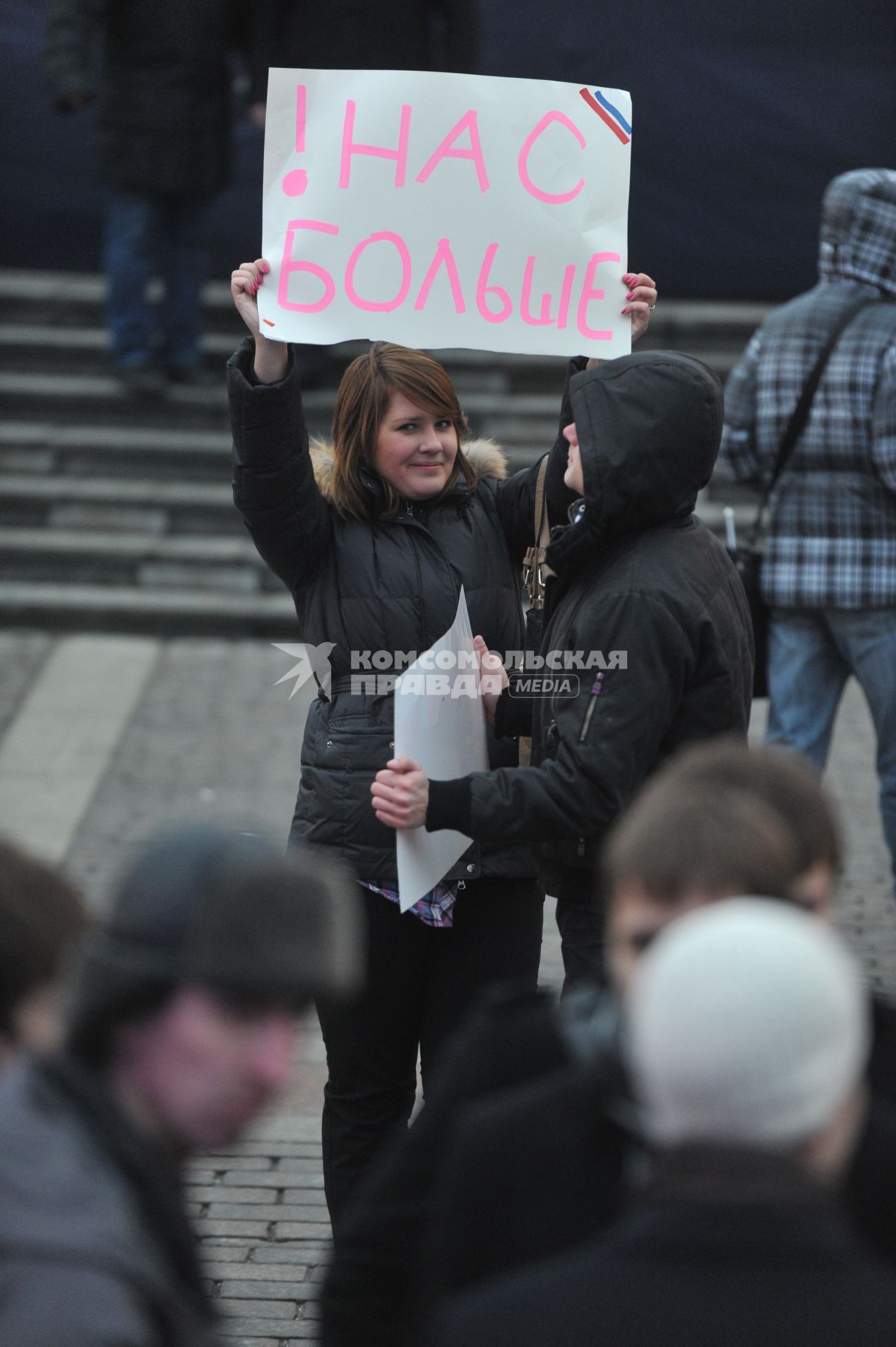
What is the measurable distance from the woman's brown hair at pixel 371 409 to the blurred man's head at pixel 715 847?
5.79 feet

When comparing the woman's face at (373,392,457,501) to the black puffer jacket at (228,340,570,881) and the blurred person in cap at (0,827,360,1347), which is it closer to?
the black puffer jacket at (228,340,570,881)

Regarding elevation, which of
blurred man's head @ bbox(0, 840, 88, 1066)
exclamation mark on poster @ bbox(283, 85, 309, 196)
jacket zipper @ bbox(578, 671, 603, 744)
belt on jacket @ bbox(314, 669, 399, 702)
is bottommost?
belt on jacket @ bbox(314, 669, 399, 702)

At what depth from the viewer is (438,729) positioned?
10.7 feet

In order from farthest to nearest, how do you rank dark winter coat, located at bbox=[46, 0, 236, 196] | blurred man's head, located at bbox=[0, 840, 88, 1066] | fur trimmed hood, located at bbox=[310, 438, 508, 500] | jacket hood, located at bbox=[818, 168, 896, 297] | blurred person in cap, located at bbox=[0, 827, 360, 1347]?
dark winter coat, located at bbox=[46, 0, 236, 196] → jacket hood, located at bbox=[818, 168, 896, 297] → fur trimmed hood, located at bbox=[310, 438, 508, 500] → blurred man's head, located at bbox=[0, 840, 88, 1066] → blurred person in cap, located at bbox=[0, 827, 360, 1347]

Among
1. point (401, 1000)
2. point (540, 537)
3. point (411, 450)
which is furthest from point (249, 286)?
point (401, 1000)

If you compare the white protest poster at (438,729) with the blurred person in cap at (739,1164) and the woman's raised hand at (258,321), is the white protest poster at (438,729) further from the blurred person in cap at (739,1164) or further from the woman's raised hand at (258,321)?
the blurred person in cap at (739,1164)

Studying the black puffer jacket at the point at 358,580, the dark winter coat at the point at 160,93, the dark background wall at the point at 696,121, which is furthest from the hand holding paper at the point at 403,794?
the dark background wall at the point at 696,121

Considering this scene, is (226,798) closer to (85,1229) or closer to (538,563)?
(538,563)

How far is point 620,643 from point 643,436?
1.19ft

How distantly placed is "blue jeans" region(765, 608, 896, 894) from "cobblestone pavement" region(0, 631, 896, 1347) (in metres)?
0.68

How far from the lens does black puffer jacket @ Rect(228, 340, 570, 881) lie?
11.0ft

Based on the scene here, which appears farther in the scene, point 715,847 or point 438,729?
point 438,729

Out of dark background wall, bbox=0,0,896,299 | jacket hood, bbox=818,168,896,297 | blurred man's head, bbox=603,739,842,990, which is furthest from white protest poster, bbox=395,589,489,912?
dark background wall, bbox=0,0,896,299

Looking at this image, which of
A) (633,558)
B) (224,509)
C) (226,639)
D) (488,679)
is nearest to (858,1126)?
(633,558)
